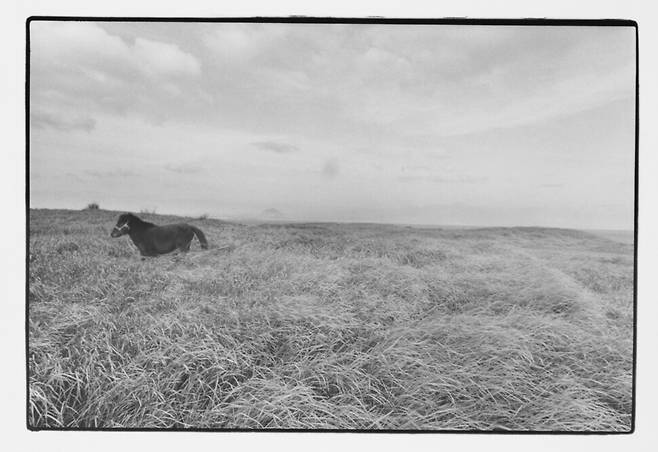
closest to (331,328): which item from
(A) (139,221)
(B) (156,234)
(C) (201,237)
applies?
(C) (201,237)

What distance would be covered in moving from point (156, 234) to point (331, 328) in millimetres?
1206

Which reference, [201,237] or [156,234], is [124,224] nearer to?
[156,234]

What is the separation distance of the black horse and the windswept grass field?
54 mm

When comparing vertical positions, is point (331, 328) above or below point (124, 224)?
below

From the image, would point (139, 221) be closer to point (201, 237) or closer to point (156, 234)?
point (156, 234)

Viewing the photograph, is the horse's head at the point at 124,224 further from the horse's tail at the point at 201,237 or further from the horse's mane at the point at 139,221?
the horse's tail at the point at 201,237

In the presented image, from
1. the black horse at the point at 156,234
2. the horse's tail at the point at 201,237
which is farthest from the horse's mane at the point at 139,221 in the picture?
→ the horse's tail at the point at 201,237

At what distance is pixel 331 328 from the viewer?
2324mm

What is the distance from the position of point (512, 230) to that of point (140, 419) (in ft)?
7.90

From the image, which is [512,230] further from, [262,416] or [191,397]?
[191,397]

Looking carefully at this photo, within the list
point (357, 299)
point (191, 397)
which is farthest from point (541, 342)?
point (191, 397)

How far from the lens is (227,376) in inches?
85.3

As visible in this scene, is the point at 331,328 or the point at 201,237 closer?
the point at 331,328

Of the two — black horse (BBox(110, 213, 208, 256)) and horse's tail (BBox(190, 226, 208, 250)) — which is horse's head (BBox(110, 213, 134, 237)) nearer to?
black horse (BBox(110, 213, 208, 256))
